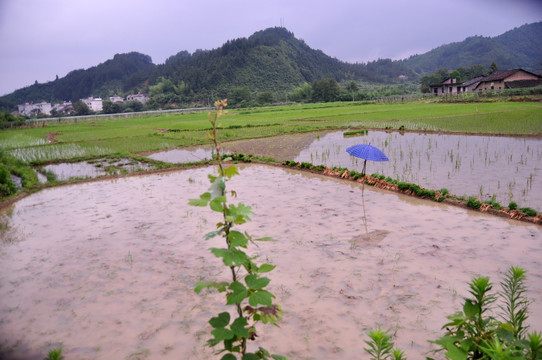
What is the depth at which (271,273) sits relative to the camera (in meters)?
4.87

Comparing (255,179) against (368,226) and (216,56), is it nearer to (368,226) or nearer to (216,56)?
(368,226)

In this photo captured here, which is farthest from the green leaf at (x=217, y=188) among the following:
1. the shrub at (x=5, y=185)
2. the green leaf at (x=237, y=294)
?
the shrub at (x=5, y=185)

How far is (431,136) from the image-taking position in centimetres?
1756

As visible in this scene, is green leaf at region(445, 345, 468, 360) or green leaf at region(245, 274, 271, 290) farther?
green leaf at region(245, 274, 271, 290)

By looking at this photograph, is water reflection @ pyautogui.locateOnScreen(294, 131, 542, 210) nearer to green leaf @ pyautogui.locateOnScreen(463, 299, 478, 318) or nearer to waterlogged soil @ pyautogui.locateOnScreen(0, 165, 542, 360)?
waterlogged soil @ pyautogui.locateOnScreen(0, 165, 542, 360)

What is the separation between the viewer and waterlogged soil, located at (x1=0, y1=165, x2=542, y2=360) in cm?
355

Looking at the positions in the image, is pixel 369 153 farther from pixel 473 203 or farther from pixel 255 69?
pixel 255 69

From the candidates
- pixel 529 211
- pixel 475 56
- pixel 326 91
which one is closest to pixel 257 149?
pixel 529 211

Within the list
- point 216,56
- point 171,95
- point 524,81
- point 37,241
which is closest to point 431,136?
point 37,241

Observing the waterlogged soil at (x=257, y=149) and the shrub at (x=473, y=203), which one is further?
the waterlogged soil at (x=257, y=149)

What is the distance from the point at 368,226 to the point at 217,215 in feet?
11.4

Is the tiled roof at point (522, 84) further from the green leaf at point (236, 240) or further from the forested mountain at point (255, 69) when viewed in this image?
the forested mountain at point (255, 69)

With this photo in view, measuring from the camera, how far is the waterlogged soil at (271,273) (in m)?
3.55

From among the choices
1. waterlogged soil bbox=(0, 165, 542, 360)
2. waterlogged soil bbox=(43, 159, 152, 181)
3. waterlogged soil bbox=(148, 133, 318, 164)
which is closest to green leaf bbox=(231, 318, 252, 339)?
waterlogged soil bbox=(0, 165, 542, 360)
